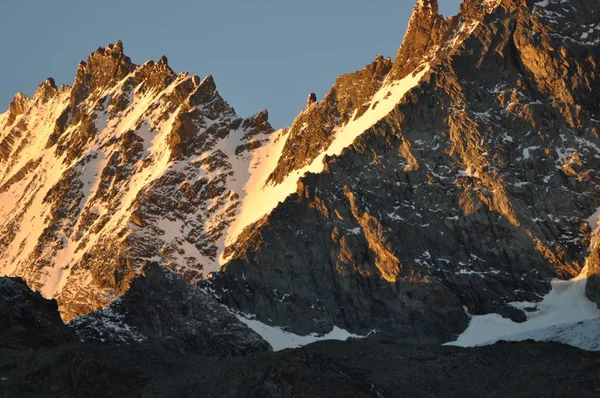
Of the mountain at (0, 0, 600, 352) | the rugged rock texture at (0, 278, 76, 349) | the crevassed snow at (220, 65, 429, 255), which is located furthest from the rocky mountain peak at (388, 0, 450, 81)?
the rugged rock texture at (0, 278, 76, 349)

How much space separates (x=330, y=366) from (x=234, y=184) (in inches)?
5136

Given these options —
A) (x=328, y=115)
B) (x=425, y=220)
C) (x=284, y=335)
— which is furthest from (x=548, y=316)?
(x=328, y=115)

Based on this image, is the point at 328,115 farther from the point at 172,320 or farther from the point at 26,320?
the point at 26,320

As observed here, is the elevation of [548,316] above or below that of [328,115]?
below

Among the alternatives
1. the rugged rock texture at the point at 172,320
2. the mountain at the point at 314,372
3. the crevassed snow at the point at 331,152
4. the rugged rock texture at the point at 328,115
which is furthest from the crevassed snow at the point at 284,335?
the mountain at the point at 314,372

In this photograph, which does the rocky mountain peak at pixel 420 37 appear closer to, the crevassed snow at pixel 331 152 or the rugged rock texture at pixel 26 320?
the crevassed snow at pixel 331 152

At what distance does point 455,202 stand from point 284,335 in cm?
3088

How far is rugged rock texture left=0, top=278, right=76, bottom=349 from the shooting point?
86.0m

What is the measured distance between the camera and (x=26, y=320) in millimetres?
90688

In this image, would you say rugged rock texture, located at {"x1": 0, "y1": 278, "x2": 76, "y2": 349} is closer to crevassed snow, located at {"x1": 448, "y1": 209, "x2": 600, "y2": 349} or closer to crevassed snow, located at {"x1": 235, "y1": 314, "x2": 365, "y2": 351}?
crevassed snow, located at {"x1": 235, "y1": 314, "x2": 365, "y2": 351}

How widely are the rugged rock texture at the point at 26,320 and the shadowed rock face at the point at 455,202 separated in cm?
5631

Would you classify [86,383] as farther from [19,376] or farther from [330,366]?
[330,366]

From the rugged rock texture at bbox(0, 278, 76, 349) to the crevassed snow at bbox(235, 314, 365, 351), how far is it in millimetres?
48900

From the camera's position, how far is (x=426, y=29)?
607 ft
